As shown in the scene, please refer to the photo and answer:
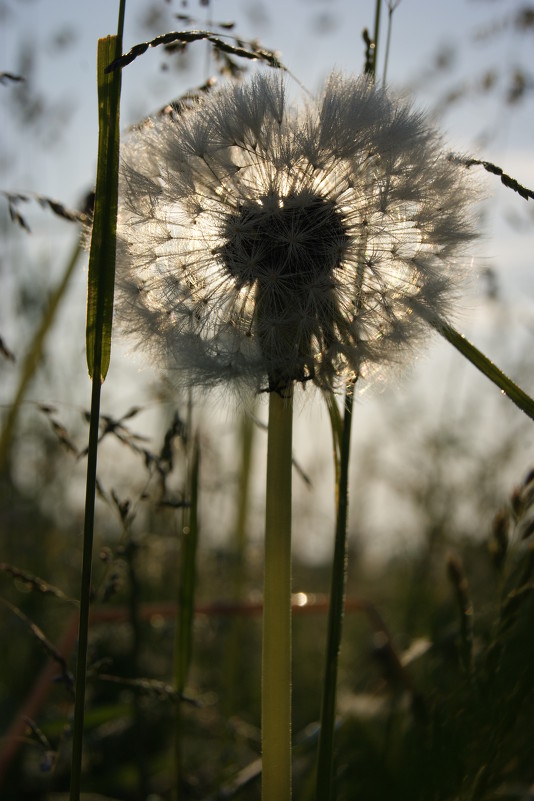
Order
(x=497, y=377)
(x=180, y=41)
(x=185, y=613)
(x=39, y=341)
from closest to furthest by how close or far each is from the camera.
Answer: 1. (x=180, y=41)
2. (x=497, y=377)
3. (x=185, y=613)
4. (x=39, y=341)

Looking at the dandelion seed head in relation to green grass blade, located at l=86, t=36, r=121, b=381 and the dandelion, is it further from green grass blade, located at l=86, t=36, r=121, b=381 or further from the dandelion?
green grass blade, located at l=86, t=36, r=121, b=381

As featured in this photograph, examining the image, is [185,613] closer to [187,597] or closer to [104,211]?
[187,597]

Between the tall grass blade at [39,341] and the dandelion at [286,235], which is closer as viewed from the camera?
the dandelion at [286,235]

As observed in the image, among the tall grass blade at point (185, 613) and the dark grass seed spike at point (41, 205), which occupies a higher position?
the dark grass seed spike at point (41, 205)

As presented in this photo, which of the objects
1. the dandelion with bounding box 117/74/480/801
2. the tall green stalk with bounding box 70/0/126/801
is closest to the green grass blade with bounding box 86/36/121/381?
the tall green stalk with bounding box 70/0/126/801

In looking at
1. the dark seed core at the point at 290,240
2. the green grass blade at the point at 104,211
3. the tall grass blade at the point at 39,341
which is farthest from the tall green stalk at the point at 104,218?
the tall grass blade at the point at 39,341

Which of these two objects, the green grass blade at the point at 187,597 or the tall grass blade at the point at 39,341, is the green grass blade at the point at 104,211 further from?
the tall grass blade at the point at 39,341

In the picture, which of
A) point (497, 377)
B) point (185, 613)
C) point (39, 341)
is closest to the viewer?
point (497, 377)

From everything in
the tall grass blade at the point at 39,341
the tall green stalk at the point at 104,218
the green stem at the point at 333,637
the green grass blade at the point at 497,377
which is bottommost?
the green stem at the point at 333,637

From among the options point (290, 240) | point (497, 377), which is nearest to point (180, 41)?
point (290, 240)
